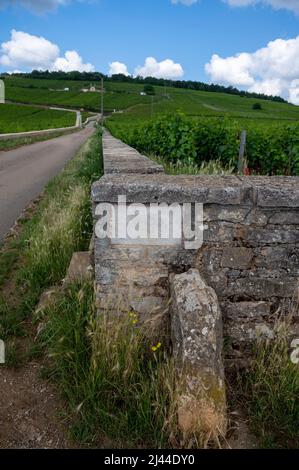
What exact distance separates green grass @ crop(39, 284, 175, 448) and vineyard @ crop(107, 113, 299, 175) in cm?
632

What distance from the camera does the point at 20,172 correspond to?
14359 millimetres

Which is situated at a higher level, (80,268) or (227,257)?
(227,257)

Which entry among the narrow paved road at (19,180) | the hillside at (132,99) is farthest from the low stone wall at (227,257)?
the hillside at (132,99)

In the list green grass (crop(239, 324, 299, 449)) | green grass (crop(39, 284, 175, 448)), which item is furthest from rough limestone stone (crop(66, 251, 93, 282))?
green grass (crop(239, 324, 299, 449))

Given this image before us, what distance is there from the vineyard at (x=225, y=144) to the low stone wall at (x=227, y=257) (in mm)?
5993

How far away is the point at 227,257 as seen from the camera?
11.0 feet

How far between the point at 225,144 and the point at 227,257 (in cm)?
731

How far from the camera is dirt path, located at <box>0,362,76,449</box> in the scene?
286 centimetres

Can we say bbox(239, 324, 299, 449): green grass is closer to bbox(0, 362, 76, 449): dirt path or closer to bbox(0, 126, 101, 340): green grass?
bbox(0, 362, 76, 449): dirt path

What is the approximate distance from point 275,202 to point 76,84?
502 feet

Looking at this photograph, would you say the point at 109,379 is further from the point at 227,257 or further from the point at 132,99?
the point at 132,99

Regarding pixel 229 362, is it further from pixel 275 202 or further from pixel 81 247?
pixel 81 247

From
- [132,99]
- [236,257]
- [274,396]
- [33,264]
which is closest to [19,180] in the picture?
[33,264]

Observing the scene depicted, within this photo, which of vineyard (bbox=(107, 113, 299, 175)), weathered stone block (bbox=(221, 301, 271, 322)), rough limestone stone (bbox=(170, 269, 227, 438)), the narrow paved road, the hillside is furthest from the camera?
the hillside
